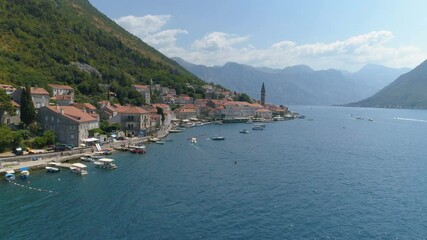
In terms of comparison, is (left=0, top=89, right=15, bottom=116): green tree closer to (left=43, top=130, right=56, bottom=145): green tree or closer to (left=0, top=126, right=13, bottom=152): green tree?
(left=43, top=130, right=56, bottom=145): green tree

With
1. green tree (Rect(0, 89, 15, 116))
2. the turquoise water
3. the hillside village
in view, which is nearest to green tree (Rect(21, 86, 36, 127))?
the hillside village

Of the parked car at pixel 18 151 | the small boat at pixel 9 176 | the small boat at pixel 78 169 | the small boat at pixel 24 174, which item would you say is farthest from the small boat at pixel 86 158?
the small boat at pixel 9 176

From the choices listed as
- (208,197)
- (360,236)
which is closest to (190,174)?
(208,197)

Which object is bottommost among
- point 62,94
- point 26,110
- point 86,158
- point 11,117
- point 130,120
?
point 86,158

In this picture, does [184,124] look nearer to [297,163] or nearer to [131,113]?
[131,113]

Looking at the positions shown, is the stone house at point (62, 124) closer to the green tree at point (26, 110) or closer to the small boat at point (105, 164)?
the green tree at point (26, 110)

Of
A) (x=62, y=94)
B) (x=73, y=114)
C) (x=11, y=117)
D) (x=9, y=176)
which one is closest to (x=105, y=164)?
(x=9, y=176)

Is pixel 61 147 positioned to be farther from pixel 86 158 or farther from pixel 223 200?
pixel 223 200
